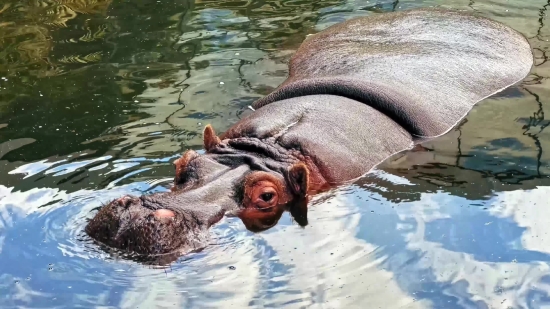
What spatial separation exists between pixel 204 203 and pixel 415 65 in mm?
3002

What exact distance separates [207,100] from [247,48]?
1795mm

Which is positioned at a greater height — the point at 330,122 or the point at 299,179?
the point at 330,122

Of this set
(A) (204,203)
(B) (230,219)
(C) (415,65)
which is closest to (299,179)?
(B) (230,219)

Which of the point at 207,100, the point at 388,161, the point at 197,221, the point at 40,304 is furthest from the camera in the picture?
the point at 207,100

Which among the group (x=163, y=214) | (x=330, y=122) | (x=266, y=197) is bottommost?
(x=266, y=197)

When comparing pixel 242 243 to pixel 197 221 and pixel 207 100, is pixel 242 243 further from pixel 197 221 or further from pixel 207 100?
pixel 207 100

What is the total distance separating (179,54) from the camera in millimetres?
9281

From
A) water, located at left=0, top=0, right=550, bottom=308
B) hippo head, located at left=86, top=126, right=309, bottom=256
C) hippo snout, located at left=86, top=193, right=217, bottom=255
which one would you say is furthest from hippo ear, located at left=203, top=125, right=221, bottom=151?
hippo snout, located at left=86, top=193, right=217, bottom=255

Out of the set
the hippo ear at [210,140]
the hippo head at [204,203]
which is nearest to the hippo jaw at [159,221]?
the hippo head at [204,203]

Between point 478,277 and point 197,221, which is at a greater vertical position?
point 197,221

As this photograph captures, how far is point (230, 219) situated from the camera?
505 centimetres

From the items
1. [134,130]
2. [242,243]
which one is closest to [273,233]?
[242,243]

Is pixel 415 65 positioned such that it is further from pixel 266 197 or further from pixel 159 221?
pixel 159 221

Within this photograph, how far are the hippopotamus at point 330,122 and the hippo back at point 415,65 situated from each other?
1 cm
